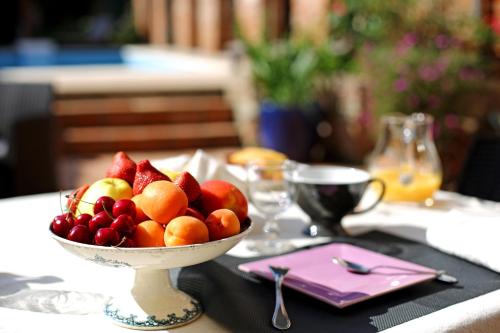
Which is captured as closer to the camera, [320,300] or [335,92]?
[320,300]

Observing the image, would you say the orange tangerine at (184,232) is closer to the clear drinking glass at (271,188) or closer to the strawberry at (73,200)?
the strawberry at (73,200)

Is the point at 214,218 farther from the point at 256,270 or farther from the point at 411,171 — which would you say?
the point at 411,171

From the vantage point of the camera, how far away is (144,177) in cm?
113

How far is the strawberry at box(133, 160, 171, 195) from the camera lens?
112 cm

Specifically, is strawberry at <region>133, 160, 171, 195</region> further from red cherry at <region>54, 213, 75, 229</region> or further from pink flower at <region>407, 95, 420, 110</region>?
pink flower at <region>407, 95, 420, 110</region>

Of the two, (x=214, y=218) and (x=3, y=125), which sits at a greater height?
(x=214, y=218)

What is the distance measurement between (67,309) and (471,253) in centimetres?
71

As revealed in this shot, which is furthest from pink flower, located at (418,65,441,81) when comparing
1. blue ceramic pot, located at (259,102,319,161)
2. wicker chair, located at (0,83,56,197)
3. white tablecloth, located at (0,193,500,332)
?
white tablecloth, located at (0,193,500,332)

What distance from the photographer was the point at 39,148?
3.72 m

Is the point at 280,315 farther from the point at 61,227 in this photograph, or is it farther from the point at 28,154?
the point at 28,154

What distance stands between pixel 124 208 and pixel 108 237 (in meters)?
0.06

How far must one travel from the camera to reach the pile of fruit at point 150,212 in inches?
39.3

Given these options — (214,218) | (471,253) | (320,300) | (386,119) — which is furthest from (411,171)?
(214,218)

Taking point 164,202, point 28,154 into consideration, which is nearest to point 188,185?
point 164,202
